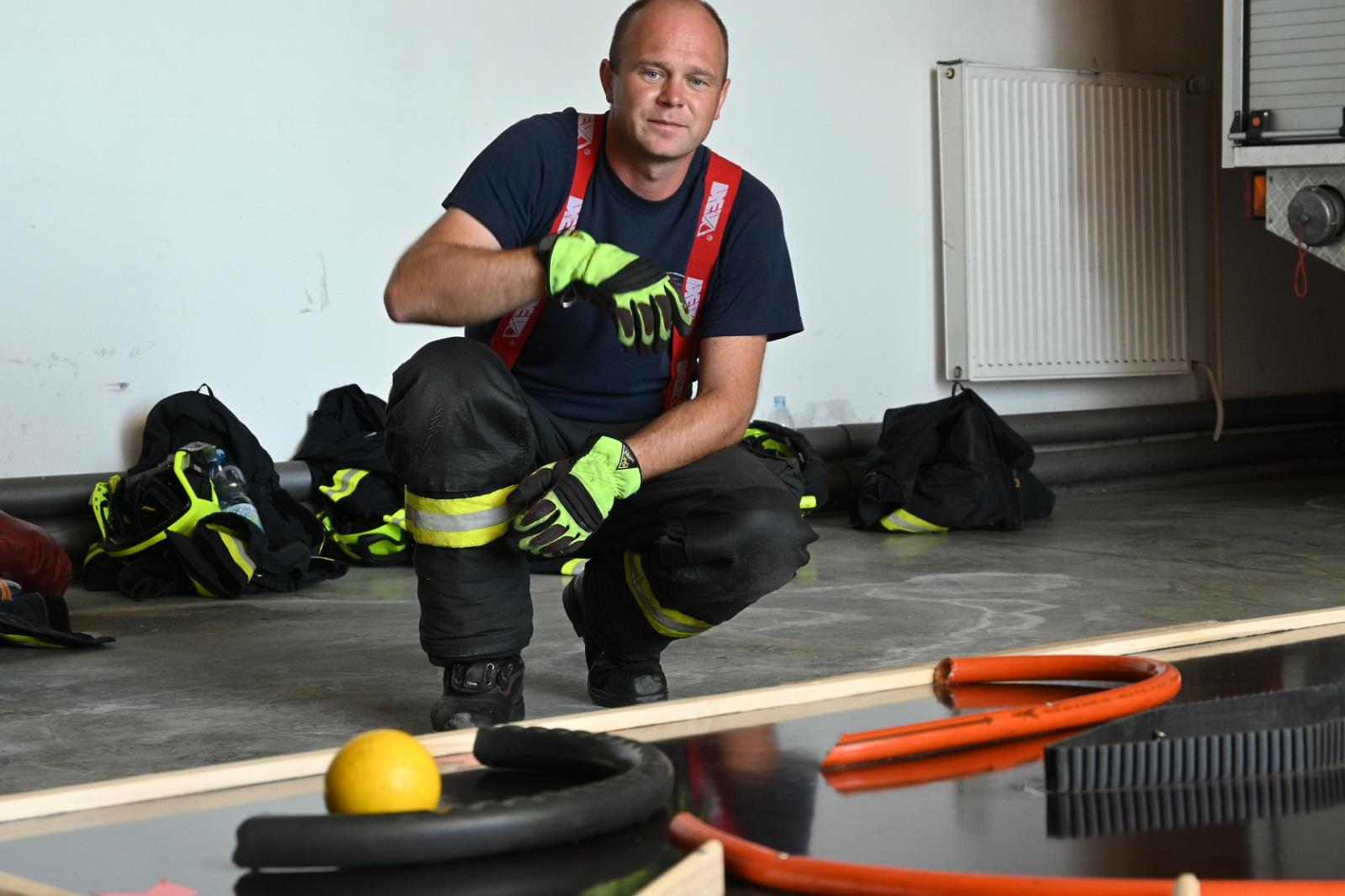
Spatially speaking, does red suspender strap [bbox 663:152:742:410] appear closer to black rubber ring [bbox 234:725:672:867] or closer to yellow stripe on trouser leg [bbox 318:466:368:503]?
black rubber ring [bbox 234:725:672:867]

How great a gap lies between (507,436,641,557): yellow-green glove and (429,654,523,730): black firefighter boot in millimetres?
221

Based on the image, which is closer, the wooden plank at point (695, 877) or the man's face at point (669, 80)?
the wooden plank at point (695, 877)

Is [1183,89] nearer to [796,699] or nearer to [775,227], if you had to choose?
[775,227]

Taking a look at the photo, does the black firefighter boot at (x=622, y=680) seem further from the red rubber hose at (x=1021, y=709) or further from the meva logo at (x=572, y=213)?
the red rubber hose at (x=1021, y=709)

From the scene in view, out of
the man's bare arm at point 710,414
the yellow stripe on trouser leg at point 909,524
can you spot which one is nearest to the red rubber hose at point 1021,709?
the man's bare arm at point 710,414

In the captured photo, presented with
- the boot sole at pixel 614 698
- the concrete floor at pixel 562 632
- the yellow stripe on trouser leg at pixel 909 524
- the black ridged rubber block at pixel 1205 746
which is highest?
the black ridged rubber block at pixel 1205 746

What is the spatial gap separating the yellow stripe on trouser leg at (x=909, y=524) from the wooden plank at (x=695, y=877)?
4161 mm

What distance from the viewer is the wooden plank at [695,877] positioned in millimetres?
777

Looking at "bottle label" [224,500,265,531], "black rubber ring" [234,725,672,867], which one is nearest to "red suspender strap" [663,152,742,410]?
"black rubber ring" [234,725,672,867]

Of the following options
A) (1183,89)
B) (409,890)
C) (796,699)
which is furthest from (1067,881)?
(1183,89)

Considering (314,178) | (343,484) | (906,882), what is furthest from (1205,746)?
(314,178)

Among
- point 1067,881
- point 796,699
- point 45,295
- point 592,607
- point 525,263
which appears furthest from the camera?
point 45,295

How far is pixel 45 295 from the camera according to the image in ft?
13.6

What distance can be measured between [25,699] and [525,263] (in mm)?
1267
